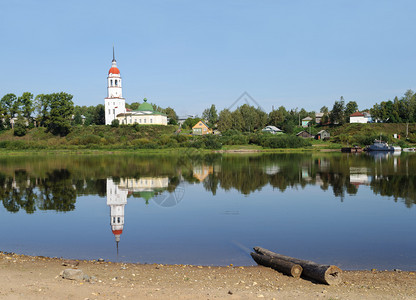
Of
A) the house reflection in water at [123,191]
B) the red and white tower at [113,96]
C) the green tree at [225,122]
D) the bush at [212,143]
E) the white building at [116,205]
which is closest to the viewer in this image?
the white building at [116,205]

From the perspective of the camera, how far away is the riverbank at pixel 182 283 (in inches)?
309

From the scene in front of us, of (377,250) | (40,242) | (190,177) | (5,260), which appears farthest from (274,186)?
(5,260)

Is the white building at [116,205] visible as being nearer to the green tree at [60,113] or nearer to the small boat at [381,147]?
the small boat at [381,147]

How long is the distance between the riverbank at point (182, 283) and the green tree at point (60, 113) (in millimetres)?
83987

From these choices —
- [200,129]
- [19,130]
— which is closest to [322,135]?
[200,129]

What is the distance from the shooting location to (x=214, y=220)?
16.2 metres

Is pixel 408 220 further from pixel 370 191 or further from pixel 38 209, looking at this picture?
pixel 38 209

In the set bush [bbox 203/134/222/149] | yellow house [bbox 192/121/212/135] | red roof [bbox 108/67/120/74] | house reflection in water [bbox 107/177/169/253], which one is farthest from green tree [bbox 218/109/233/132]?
house reflection in water [bbox 107/177/169/253]

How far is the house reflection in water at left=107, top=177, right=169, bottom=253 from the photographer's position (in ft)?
53.5

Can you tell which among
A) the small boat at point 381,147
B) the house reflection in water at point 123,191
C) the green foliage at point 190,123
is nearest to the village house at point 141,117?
the green foliage at point 190,123

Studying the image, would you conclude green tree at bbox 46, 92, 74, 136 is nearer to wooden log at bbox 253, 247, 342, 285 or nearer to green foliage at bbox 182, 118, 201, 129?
green foliage at bbox 182, 118, 201, 129

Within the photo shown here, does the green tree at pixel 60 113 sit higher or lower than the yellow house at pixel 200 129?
higher

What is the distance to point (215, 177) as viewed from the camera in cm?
3150

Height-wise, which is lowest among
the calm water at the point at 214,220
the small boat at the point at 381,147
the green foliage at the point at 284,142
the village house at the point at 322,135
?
the calm water at the point at 214,220
